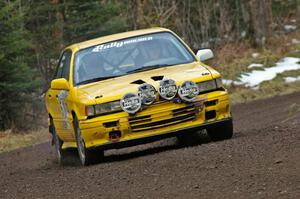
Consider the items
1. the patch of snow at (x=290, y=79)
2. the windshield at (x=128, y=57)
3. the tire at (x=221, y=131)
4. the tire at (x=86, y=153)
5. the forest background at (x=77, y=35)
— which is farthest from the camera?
the forest background at (x=77, y=35)

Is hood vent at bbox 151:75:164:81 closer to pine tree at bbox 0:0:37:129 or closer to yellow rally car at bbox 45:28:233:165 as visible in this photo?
yellow rally car at bbox 45:28:233:165

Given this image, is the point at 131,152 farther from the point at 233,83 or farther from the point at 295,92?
the point at 233,83

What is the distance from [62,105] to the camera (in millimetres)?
11422

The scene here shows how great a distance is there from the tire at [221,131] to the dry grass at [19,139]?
8078mm

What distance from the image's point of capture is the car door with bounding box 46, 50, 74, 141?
36.7ft

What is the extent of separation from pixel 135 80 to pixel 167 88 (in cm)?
60

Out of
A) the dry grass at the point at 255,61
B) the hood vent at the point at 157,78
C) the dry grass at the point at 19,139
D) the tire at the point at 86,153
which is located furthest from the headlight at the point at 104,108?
the dry grass at the point at 255,61

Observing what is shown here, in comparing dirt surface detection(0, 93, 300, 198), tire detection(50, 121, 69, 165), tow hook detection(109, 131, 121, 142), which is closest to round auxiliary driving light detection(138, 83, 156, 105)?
tow hook detection(109, 131, 121, 142)

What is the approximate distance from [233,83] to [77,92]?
39.7ft

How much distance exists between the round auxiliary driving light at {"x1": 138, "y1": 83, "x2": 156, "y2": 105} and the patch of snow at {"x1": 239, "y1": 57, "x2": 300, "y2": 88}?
12.2 m

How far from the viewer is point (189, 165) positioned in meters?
8.51

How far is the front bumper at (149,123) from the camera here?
10.0m

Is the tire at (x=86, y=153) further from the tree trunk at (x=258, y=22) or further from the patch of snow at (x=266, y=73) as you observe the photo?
the tree trunk at (x=258, y=22)

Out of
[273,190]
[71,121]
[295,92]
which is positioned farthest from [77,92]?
[295,92]
